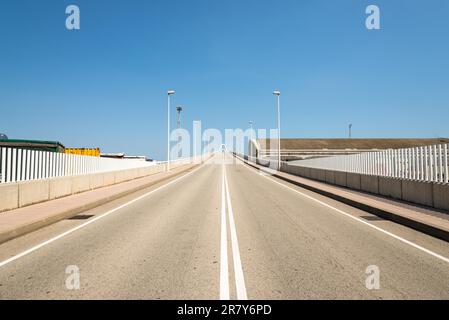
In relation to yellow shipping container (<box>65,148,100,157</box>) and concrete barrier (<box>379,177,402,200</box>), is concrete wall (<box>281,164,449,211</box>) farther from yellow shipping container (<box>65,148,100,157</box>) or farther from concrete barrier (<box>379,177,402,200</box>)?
yellow shipping container (<box>65,148,100,157</box>)

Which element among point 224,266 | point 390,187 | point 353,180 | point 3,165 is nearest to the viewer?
point 224,266

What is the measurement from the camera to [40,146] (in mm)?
22562

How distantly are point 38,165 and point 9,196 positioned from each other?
2.26m

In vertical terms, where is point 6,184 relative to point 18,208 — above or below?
above

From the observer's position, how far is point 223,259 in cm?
559

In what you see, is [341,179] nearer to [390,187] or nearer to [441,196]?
[390,187]

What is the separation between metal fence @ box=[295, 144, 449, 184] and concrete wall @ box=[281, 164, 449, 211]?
255 millimetres

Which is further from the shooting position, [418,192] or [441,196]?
[418,192]

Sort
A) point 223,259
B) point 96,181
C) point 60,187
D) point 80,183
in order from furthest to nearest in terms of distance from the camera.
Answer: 1. point 96,181
2. point 80,183
3. point 60,187
4. point 223,259

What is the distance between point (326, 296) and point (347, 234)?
3961mm

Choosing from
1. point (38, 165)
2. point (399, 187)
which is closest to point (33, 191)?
point (38, 165)

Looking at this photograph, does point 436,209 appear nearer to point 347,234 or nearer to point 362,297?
point 347,234

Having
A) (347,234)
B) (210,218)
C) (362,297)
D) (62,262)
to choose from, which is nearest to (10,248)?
(62,262)

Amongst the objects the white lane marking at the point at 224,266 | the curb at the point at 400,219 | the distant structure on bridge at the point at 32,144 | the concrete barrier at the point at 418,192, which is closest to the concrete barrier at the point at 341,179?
the curb at the point at 400,219
